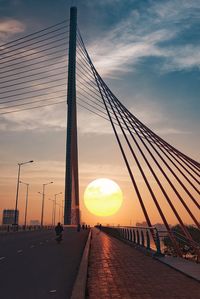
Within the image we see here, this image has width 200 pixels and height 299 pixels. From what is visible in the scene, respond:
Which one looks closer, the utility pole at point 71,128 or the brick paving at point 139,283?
the brick paving at point 139,283

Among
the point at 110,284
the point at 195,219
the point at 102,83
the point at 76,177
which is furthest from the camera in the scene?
the point at 76,177

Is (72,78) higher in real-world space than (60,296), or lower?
higher

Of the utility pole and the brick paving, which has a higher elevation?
the utility pole

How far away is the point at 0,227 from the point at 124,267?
44.0m

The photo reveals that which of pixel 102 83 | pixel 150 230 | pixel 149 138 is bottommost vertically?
pixel 150 230

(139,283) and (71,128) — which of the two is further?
(71,128)

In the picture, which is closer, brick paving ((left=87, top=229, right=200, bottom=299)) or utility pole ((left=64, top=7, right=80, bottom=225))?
brick paving ((left=87, top=229, right=200, bottom=299))

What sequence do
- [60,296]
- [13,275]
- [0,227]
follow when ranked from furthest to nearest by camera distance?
[0,227] < [13,275] < [60,296]

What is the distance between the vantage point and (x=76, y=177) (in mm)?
47969

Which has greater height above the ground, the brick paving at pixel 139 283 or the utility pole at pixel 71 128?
the utility pole at pixel 71 128

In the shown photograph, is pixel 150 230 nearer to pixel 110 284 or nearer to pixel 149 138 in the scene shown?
pixel 149 138

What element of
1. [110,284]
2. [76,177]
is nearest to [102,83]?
[110,284]

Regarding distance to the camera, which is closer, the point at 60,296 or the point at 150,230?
the point at 60,296

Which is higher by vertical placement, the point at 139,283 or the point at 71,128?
the point at 71,128
